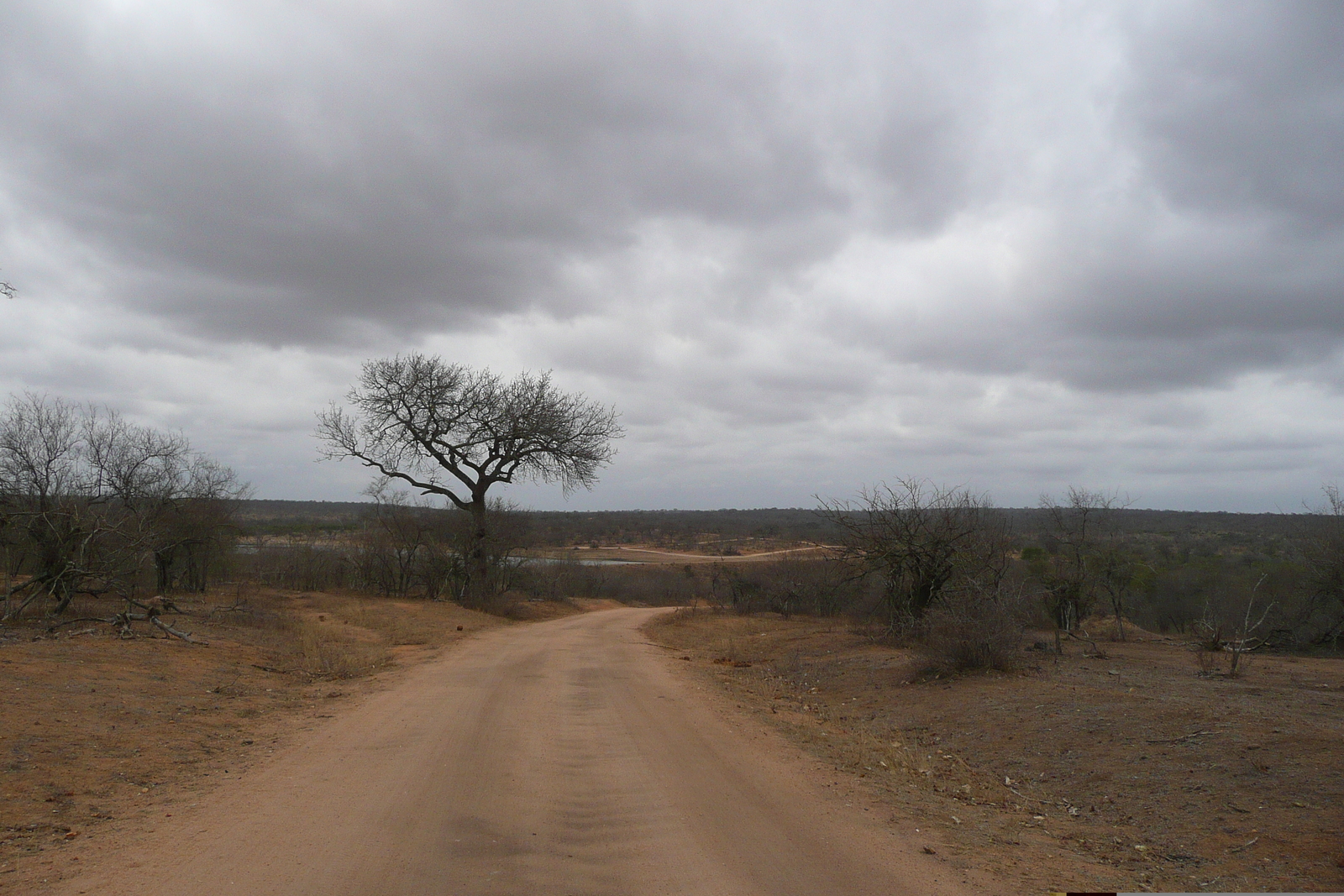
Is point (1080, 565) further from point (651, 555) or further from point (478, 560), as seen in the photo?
point (651, 555)

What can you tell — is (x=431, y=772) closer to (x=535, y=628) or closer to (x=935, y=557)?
(x=935, y=557)

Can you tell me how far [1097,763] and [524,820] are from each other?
6.40m

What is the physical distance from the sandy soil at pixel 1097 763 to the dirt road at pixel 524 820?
92cm

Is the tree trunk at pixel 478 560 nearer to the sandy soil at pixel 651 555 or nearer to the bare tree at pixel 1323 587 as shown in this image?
the bare tree at pixel 1323 587

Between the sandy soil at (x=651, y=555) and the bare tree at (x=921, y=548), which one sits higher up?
the bare tree at (x=921, y=548)

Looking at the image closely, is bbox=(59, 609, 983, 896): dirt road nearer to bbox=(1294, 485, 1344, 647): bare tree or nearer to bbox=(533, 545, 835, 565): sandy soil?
bbox=(1294, 485, 1344, 647): bare tree

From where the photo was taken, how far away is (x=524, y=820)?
255 inches

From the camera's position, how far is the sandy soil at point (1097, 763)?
20.3 ft

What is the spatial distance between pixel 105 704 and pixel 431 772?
18.5ft

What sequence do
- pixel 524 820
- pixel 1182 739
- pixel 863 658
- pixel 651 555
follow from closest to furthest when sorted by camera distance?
pixel 524 820, pixel 1182 739, pixel 863 658, pixel 651 555

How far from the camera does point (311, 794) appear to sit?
7102 mm

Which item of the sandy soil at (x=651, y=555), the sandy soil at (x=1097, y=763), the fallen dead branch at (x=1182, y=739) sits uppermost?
the fallen dead branch at (x=1182, y=739)

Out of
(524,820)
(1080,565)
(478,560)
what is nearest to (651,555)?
(478,560)

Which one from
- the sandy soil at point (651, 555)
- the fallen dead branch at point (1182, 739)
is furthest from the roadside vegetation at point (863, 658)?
the sandy soil at point (651, 555)
